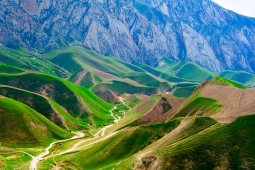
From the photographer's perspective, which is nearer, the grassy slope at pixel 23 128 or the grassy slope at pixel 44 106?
the grassy slope at pixel 23 128

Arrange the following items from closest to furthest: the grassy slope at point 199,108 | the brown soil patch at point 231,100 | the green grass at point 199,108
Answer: the brown soil patch at point 231,100, the green grass at point 199,108, the grassy slope at point 199,108

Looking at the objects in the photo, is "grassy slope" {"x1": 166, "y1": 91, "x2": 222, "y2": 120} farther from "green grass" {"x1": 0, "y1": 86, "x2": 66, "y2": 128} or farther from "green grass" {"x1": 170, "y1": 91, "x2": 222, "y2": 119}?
"green grass" {"x1": 0, "y1": 86, "x2": 66, "y2": 128}

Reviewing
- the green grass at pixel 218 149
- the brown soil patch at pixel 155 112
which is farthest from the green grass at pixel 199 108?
the green grass at pixel 218 149

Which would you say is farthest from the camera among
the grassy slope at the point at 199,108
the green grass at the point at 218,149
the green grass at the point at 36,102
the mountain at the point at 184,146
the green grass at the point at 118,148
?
the green grass at the point at 36,102

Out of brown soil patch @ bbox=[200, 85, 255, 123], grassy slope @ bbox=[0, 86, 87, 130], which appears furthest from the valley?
grassy slope @ bbox=[0, 86, 87, 130]

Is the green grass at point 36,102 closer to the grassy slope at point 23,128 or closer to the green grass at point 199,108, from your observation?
the grassy slope at point 23,128
